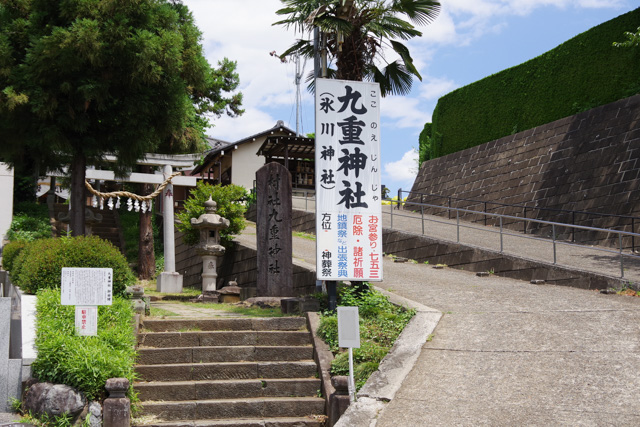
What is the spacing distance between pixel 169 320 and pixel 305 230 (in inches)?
529

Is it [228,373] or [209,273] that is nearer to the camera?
[228,373]

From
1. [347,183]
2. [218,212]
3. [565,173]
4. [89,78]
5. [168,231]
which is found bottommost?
[168,231]

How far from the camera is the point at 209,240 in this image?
56.6 feet

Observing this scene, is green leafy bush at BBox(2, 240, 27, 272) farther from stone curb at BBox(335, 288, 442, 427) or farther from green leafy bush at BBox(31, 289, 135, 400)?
stone curb at BBox(335, 288, 442, 427)

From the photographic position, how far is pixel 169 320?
9383 mm

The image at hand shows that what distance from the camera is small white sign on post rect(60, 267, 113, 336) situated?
7.45 metres

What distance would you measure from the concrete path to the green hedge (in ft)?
38.2

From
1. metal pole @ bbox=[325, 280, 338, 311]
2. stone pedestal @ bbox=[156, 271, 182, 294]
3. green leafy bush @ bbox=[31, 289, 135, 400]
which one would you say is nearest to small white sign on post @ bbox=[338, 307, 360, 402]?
metal pole @ bbox=[325, 280, 338, 311]

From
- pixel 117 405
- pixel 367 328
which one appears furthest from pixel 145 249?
pixel 117 405

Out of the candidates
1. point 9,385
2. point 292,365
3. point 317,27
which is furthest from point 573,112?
point 9,385

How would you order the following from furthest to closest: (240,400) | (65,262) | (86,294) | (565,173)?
(565,173)
(65,262)
(240,400)
(86,294)

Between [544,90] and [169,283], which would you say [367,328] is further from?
[544,90]

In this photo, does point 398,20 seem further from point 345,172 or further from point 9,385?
point 9,385

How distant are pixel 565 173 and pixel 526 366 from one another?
14.1 meters
